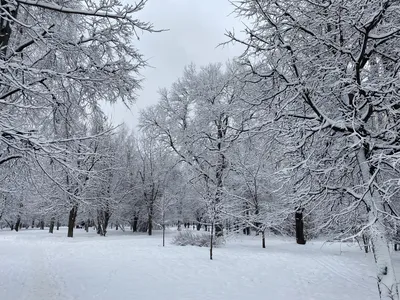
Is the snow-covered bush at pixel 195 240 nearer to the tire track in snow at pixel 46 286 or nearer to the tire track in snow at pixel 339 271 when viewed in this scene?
the tire track in snow at pixel 339 271

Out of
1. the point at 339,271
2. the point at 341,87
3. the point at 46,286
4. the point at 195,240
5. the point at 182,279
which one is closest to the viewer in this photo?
the point at 341,87

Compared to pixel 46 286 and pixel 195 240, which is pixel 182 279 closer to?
pixel 46 286

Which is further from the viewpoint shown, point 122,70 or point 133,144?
point 133,144

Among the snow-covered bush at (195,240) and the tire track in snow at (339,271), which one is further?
the snow-covered bush at (195,240)

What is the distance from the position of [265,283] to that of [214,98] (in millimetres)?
13403

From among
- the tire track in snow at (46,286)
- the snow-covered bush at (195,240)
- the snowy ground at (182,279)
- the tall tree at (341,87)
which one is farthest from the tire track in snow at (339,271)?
the tire track in snow at (46,286)

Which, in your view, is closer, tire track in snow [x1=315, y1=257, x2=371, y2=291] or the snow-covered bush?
tire track in snow [x1=315, y1=257, x2=371, y2=291]

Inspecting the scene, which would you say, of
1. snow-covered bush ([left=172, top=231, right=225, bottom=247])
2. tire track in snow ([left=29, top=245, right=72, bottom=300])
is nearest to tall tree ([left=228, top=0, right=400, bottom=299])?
tire track in snow ([left=29, top=245, right=72, bottom=300])

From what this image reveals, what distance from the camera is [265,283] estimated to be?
7957 mm

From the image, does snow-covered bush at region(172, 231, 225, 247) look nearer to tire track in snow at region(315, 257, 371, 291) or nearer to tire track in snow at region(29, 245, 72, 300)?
tire track in snow at region(315, 257, 371, 291)

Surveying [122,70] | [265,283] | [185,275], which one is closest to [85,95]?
A: [122,70]

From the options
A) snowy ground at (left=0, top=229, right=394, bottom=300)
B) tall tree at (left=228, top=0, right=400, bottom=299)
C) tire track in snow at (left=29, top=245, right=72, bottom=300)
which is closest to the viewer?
tall tree at (left=228, top=0, right=400, bottom=299)

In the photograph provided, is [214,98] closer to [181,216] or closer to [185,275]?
[185,275]

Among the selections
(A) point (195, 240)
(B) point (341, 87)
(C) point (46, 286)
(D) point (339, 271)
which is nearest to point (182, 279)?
(C) point (46, 286)
